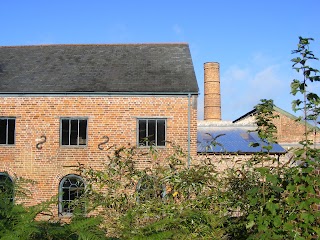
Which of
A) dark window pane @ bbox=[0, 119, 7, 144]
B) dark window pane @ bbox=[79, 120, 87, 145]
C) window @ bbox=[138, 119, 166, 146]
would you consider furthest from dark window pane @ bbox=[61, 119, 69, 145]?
window @ bbox=[138, 119, 166, 146]

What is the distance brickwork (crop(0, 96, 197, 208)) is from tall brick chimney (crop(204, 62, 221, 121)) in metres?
16.1

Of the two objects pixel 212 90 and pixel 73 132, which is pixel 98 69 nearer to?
pixel 73 132

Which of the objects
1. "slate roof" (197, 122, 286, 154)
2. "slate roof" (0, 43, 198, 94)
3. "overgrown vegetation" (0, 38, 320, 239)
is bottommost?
"overgrown vegetation" (0, 38, 320, 239)

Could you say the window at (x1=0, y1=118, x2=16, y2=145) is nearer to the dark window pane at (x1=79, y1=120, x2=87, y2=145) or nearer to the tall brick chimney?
the dark window pane at (x1=79, y1=120, x2=87, y2=145)

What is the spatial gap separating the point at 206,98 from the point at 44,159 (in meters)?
18.5

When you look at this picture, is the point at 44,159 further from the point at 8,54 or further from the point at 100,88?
the point at 8,54

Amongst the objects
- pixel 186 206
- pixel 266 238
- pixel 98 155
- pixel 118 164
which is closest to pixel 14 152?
pixel 98 155

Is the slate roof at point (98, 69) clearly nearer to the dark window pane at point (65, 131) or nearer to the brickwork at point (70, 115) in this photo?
the brickwork at point (70, 115)

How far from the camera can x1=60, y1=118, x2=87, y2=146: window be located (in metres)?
18.8

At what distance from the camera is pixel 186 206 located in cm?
614

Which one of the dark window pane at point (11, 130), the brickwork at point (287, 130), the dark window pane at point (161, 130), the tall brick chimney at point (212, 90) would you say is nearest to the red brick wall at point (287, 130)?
the brickwork at point (287, 130)

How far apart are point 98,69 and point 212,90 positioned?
15.4 m

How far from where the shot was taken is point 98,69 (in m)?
20.7

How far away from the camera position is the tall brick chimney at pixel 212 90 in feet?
114
